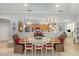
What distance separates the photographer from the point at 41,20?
243 inches

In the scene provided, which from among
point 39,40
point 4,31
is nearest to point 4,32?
point 4,31

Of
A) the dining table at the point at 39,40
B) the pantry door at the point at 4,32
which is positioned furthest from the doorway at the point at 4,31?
the dining table at the point at 39,40

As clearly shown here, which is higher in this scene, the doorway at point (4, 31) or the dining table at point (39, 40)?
the doorway at point (4, 31)

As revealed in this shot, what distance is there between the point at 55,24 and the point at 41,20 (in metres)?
0.64

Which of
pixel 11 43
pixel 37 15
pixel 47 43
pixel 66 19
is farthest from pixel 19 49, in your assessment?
pixel 66 19

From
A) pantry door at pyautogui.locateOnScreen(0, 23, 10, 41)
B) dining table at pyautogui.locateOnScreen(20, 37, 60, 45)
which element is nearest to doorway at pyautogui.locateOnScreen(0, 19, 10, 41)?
pantry door at pyautogui.locateOnScreen(0, 23, 10, 41)

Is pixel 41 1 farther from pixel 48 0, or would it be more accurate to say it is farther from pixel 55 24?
pixel 55 24

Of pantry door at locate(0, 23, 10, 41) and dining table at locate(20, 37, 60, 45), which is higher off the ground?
pantry door at locate(0, 23, 10, 41)

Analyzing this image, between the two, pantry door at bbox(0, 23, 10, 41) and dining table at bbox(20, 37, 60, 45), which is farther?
pantry door at bbox(0, 23, 10, 41)

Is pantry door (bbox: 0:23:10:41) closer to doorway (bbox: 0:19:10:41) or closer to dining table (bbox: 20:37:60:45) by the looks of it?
doorway (bbox: 0:19:10:41)

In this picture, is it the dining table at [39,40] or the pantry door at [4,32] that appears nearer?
the dining table at [39,40]

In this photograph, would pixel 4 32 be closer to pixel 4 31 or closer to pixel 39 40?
pixel 4 31

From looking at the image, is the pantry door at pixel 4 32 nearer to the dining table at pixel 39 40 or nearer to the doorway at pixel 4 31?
the doorway at pixel 4 31

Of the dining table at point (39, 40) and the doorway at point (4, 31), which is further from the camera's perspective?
the doorway at point (4, 31)
